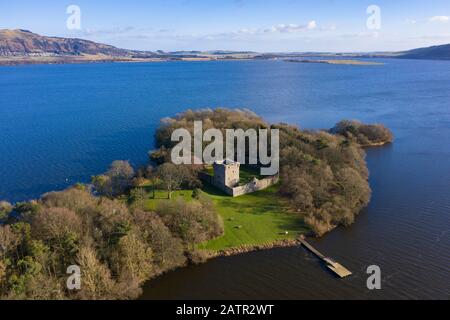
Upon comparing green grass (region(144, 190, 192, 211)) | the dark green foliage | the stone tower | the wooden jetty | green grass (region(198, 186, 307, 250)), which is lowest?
the wooden jetty

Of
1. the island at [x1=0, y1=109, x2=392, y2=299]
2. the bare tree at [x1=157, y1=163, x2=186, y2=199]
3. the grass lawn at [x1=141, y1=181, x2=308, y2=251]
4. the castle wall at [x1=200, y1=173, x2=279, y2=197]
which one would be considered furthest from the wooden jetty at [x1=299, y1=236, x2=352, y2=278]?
the bare tree at [x1=157, y1=163, x2=186, y2=199]

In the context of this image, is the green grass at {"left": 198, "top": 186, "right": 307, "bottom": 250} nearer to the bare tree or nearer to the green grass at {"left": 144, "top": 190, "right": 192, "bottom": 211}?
the green grass at {"left": 144, "top": 190, "right": 192, "bottom": 211}

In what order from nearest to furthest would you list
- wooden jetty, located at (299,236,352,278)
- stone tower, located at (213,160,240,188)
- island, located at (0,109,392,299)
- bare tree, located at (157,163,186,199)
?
island, located at (0,109,392,299)
wooden jetty, located at (299,236,352,278)
bare tree, located at (157,163,186,199)
stone tower, located at (213,160,240,188)

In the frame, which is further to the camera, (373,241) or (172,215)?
(373,241)

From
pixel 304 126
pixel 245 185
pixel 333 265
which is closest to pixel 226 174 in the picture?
pixel 245 185

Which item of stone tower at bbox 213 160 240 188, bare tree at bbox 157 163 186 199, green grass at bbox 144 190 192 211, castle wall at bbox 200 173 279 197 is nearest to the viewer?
green grass at bbox 144 190 192 211

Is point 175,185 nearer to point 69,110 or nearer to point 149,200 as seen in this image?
point 149,200

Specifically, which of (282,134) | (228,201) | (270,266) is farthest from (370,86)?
(270,266)
